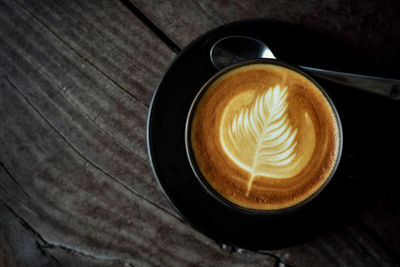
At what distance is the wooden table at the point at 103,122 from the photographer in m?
1.16

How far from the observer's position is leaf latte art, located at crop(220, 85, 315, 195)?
39.0 inches

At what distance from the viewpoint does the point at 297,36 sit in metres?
1.07

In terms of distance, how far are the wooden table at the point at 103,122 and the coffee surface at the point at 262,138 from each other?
263mm

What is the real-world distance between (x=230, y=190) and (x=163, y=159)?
0.23 meters

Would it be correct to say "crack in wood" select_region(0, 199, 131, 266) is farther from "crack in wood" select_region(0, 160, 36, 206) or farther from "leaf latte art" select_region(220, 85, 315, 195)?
"leaf latte art" select_region(220, 85, 315, 195)

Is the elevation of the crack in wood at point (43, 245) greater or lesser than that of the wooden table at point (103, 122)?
lesser

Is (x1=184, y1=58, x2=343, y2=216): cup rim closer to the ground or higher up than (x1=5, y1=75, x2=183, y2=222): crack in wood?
higher up

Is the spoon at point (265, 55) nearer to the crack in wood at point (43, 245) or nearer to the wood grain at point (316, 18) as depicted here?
the wood grain at point (316, 18)

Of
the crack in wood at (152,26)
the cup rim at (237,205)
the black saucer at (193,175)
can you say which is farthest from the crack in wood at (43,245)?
the crack in wood at (152,26)

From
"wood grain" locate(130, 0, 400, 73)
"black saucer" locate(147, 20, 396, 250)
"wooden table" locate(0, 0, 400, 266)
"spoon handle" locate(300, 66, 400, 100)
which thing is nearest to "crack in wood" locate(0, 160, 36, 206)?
"wooden table" locate(0, 0, 400, 266)

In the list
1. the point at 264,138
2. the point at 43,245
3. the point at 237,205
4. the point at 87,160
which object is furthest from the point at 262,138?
the point at 43,245

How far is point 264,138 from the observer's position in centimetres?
100

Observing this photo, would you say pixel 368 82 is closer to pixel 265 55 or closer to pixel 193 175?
pixel 265 55

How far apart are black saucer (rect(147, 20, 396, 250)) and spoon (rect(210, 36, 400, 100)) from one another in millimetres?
28
